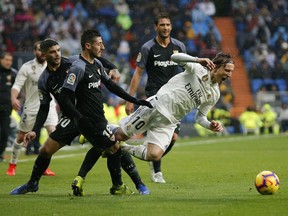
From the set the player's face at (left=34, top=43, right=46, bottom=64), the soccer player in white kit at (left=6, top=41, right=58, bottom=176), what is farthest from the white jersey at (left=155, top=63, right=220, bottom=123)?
the soccer player in white kit at (left=6, top=41, right=58, bottom=176)

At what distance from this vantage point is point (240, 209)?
9070 millimetres

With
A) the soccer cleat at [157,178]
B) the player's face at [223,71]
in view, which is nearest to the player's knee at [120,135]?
the player's face at [223,71]

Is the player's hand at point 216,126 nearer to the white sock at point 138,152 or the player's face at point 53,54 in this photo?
the white sock at point 138,152

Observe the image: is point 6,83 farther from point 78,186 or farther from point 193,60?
point 193,60

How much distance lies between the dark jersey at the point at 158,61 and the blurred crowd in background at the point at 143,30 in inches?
677

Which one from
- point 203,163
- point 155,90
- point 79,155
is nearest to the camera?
point 155,90

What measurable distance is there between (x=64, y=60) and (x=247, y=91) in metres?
24.8

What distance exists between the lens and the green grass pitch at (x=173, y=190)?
29.9 ft

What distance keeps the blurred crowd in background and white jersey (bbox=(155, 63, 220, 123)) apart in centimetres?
1912

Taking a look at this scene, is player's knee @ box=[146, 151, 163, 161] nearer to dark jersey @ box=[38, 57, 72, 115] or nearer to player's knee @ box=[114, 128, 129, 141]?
player's knee @ box=[114, 128, 129, 141]

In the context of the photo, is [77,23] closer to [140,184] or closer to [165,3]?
[165,3]

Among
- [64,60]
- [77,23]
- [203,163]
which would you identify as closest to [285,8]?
[77,23]

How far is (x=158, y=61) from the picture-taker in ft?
42.9

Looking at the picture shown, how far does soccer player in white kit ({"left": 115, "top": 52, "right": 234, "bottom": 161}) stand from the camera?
11.0 meters
